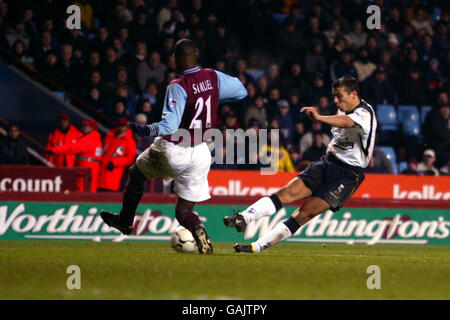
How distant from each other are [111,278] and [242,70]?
424 inches

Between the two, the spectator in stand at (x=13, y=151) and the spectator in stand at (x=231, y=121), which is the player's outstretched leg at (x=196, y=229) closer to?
the spectator in stand at (x=13, y=151)

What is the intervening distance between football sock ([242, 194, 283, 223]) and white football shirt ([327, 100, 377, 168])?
0.86 metres

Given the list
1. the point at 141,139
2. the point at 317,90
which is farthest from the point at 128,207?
the point at 317,90

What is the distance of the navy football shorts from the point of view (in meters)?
9.18

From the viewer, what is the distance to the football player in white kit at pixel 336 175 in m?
9.07

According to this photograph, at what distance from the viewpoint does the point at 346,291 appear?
642 cm

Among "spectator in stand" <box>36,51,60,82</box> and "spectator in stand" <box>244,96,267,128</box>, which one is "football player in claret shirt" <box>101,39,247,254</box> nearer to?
"spectator in stand" <box>244,96,267,128</box>

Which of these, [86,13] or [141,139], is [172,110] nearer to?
[141,139]

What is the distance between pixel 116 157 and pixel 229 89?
5.74 meters

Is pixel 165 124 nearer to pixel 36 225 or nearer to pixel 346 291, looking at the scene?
pixel 346 291

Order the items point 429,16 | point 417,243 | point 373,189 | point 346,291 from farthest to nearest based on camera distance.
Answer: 1. point 429,16
2. point 373,189
3. point 417,243
4. point 346,291

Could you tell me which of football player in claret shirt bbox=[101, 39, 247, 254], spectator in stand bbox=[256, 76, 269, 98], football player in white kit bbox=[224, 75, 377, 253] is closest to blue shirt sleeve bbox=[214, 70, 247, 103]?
football player in claret shirt bbox=[101, 39, 247, 254]

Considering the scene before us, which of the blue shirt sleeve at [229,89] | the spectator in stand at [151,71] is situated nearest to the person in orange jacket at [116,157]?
the spectator in stand at [151,71]
